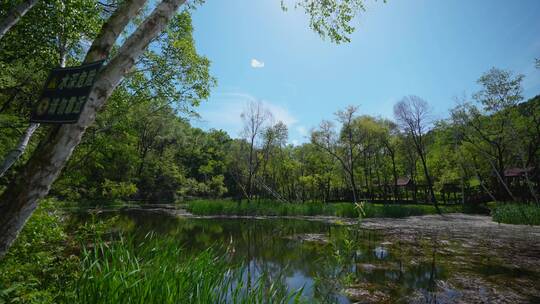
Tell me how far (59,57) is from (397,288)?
9.19 meters

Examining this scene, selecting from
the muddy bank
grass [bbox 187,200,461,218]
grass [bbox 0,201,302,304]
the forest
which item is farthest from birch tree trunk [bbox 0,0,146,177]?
grass [bbox 187,200,461,218]

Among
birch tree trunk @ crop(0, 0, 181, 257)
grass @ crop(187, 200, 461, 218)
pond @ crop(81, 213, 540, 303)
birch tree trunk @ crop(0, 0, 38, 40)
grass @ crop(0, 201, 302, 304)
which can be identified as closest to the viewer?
birch tree trunk @ crop(0, 0, 181, 257)

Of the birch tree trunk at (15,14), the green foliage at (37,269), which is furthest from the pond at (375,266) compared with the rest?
the birch tree trunk at (15,14)

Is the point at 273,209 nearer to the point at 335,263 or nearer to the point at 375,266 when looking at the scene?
the point at 375,266

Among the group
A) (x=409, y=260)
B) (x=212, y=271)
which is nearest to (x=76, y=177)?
(x=212, y=271)

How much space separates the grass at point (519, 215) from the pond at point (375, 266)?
768 centimetres

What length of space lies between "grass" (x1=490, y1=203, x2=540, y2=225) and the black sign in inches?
772

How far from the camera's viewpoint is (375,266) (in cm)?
714

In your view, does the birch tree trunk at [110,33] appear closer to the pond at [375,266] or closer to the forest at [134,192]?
the forest at [134,192]

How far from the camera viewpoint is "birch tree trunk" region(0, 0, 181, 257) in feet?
5.87

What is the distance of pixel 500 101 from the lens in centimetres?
1986

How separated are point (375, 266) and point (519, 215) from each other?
13729 mm

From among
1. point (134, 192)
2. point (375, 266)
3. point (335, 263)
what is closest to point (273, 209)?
point (134, 192)

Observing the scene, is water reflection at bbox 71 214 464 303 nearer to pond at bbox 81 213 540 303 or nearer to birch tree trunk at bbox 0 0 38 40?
pond at bbox 81 213 540 303
